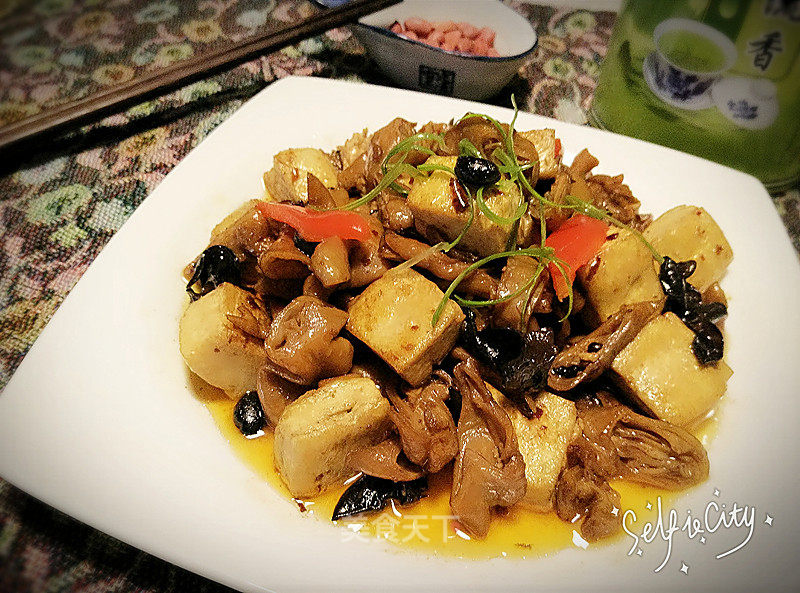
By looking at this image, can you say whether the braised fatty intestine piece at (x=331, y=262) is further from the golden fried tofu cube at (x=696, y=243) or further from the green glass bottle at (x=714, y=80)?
the green glass bottle at (x=714, y=80)

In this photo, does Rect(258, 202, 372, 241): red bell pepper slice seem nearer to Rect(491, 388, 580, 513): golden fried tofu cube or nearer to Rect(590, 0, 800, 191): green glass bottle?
Rect(491, 388, 580, 513): golden fried tofu cube

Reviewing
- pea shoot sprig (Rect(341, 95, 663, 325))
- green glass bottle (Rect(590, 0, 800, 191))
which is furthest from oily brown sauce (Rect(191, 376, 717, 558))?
green glass bottle (Rect(590, 0, 800, 191))

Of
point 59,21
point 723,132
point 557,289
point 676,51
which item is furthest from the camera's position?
point 723,132

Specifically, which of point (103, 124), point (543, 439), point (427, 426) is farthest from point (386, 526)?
point (103, 124)

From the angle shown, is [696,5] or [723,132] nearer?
[696,5]

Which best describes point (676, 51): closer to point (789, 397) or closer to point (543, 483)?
point (789, 397)

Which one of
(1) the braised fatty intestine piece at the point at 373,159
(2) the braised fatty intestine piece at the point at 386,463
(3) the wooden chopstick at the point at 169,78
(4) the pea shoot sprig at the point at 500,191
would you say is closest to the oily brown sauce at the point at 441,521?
(2) the braised fatty intestine piece at the point at 386,463

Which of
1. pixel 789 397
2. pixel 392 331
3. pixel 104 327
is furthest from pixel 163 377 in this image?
pixel 789 397
